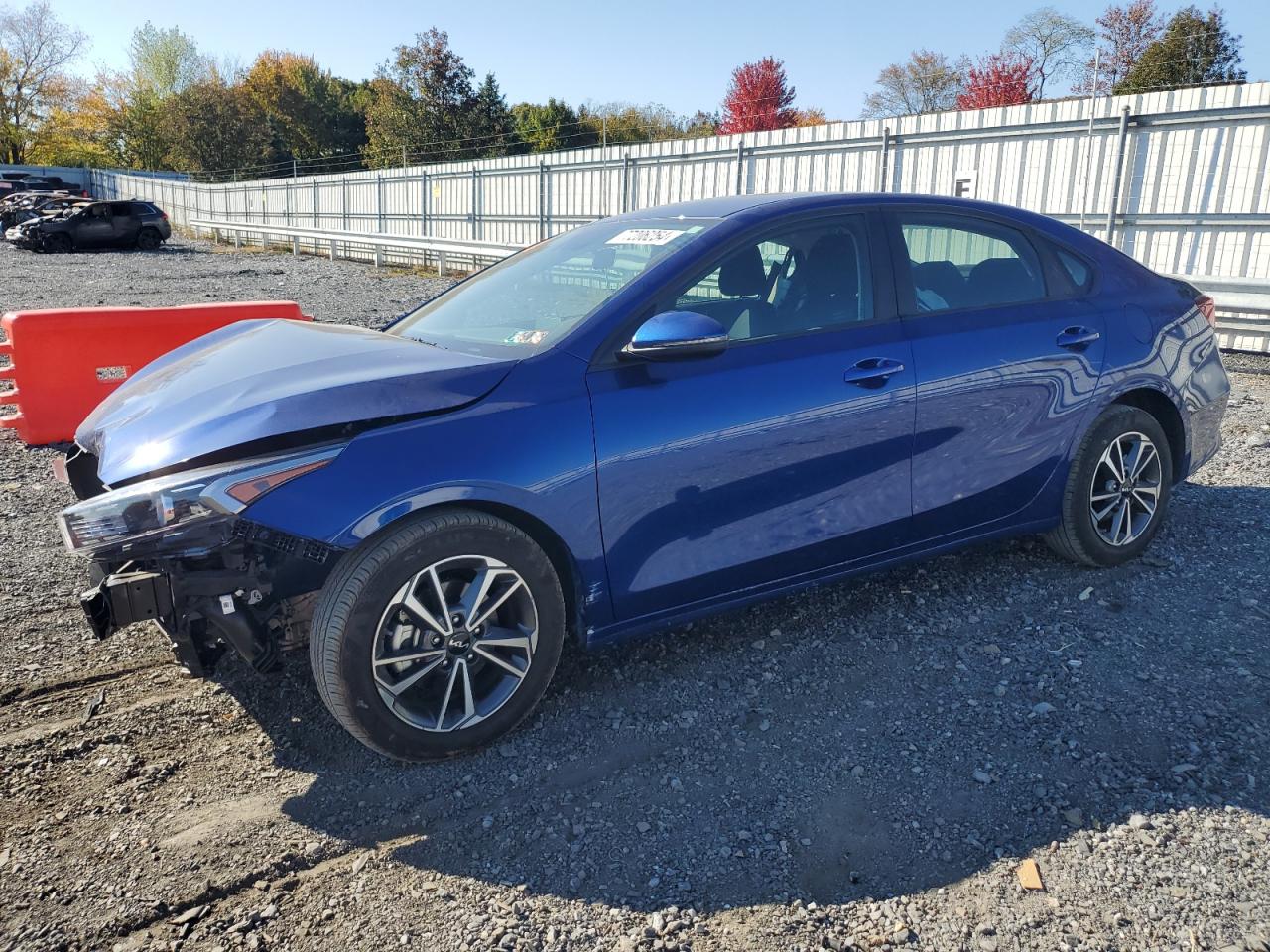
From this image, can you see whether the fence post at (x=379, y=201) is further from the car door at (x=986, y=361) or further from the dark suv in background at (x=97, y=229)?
the car door at (x=986, y=361)

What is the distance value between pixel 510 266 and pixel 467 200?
68.5 ft

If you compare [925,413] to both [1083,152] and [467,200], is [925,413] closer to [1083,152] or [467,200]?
[1083,152]

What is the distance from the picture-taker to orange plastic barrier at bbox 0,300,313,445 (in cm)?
669

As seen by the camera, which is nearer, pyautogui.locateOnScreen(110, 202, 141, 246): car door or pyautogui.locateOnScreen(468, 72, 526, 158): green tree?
pyautogui.locateOnScreen(110, 202, 141, 246): car door

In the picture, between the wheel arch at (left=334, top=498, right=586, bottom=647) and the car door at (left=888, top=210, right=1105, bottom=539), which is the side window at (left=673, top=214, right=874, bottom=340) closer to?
the car door at (left=888, top=210, right=1105, bottom=539)

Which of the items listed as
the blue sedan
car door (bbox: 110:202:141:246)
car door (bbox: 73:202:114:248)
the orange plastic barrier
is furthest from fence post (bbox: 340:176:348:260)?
the blue sedan

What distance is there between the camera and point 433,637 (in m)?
2.89

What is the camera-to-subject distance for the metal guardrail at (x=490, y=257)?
9.20 m

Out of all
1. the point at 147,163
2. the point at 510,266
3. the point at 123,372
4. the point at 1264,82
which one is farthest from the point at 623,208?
the point at 147,163

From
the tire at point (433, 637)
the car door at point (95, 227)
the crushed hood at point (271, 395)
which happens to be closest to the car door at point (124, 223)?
the car door at point (95, 227)

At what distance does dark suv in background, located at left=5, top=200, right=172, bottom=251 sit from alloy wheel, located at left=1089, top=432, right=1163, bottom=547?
3200 cm

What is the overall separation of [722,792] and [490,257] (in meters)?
18.0

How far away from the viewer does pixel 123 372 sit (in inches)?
275

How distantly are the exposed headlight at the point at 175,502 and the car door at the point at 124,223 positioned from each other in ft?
104
